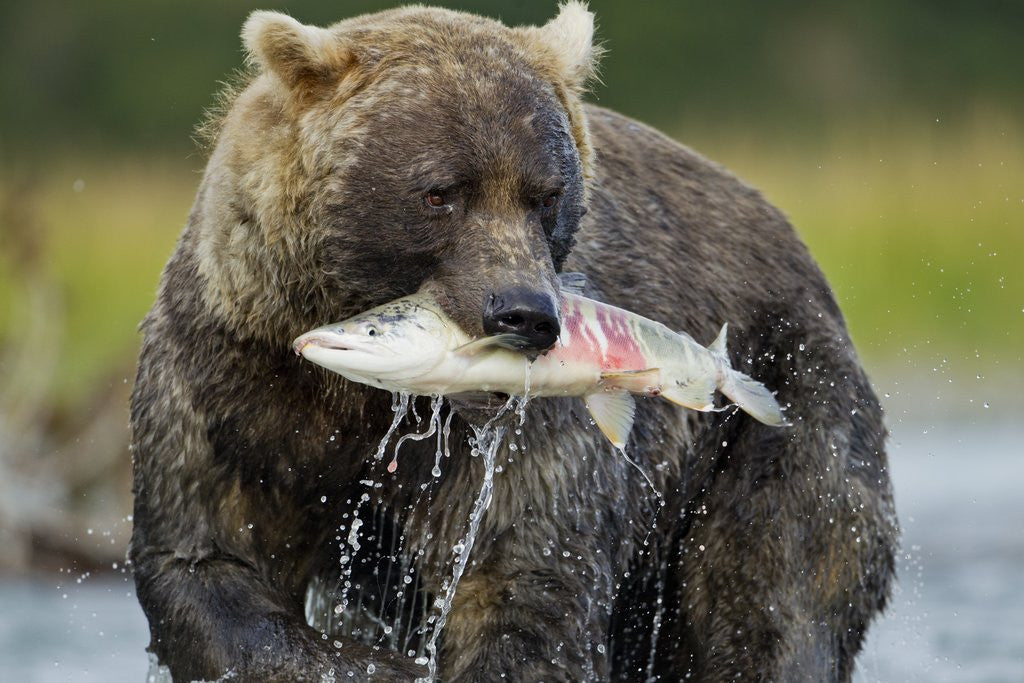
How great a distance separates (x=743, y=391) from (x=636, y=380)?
0.55 meters

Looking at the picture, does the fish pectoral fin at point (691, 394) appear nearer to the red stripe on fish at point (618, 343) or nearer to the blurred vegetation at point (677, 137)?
the red stripe on fish at point (618, 343)

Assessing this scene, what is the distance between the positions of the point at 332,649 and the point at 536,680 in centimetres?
60

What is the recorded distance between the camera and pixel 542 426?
5.25 metres

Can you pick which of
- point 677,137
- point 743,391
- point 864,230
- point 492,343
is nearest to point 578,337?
point 492,343

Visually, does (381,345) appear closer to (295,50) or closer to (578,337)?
(578,337)

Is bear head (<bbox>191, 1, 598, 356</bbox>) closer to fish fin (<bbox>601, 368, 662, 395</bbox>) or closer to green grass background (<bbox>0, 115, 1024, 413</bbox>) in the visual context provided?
fish fin (<bbox>601, 368, 662, 395</bbox>)

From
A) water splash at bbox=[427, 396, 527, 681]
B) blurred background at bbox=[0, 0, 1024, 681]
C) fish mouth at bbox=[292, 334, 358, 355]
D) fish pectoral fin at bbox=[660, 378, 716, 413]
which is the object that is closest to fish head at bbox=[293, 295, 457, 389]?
fish mouth at bbox=[292, 334, 358, 355]

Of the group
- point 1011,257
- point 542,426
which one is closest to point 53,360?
point 542,426

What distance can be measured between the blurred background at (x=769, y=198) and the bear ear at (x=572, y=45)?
4.36m

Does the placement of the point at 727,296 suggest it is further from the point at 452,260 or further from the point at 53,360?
the point at 53,360

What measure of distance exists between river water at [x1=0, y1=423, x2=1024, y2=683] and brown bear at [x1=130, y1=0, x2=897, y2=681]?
1646mm

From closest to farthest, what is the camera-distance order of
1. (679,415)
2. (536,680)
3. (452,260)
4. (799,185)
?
(452,260)
(536,680)
(679,415)
(799,185)

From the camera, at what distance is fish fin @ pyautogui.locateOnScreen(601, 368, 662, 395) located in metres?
4.72

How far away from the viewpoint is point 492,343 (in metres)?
4.40
